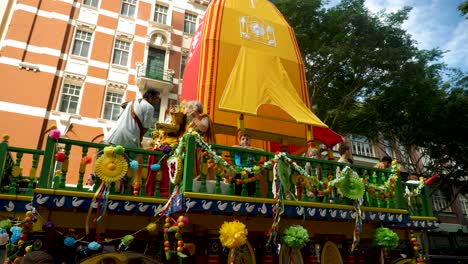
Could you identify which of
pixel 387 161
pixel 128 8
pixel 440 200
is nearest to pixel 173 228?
pixel 387 161

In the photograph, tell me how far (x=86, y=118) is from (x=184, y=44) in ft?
23.9

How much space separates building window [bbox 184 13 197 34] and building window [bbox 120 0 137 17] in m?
3.17

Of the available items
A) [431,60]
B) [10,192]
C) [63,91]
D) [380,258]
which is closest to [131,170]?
[10,192]

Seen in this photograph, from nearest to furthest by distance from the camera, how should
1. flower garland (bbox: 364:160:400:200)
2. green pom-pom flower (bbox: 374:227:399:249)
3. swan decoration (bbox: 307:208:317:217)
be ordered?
swan decoration (bbox: 307:208:317:217) → green pom-pom flower (bbox: 374:227:399:249) → flower garland (bbox: 364:160:400:200)

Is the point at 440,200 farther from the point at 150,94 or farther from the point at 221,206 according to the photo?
the point at 150,94

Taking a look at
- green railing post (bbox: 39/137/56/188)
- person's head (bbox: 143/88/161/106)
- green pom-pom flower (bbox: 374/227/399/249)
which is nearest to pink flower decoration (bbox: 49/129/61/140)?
green railing post (bbox: 39/137/56/188)

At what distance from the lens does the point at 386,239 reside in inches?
247

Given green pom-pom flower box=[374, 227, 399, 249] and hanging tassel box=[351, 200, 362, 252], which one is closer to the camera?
hanging tassel box=[351, 200, 362, 252]

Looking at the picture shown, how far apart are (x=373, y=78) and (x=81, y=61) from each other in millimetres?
14466

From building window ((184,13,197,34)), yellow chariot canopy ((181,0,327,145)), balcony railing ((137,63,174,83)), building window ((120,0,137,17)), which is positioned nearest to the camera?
yellow chariot canopy ((181,0,327,145))

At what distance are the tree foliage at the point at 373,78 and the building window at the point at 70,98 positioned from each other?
1091 cm

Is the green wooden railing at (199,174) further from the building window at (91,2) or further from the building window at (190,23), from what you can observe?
the building window at (190,23)

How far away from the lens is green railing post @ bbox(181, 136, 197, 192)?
190 inches

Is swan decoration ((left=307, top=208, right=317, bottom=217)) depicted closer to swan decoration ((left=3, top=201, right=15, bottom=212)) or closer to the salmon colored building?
swan decoration ((left=3, top=201, right=15, bottom=212))
